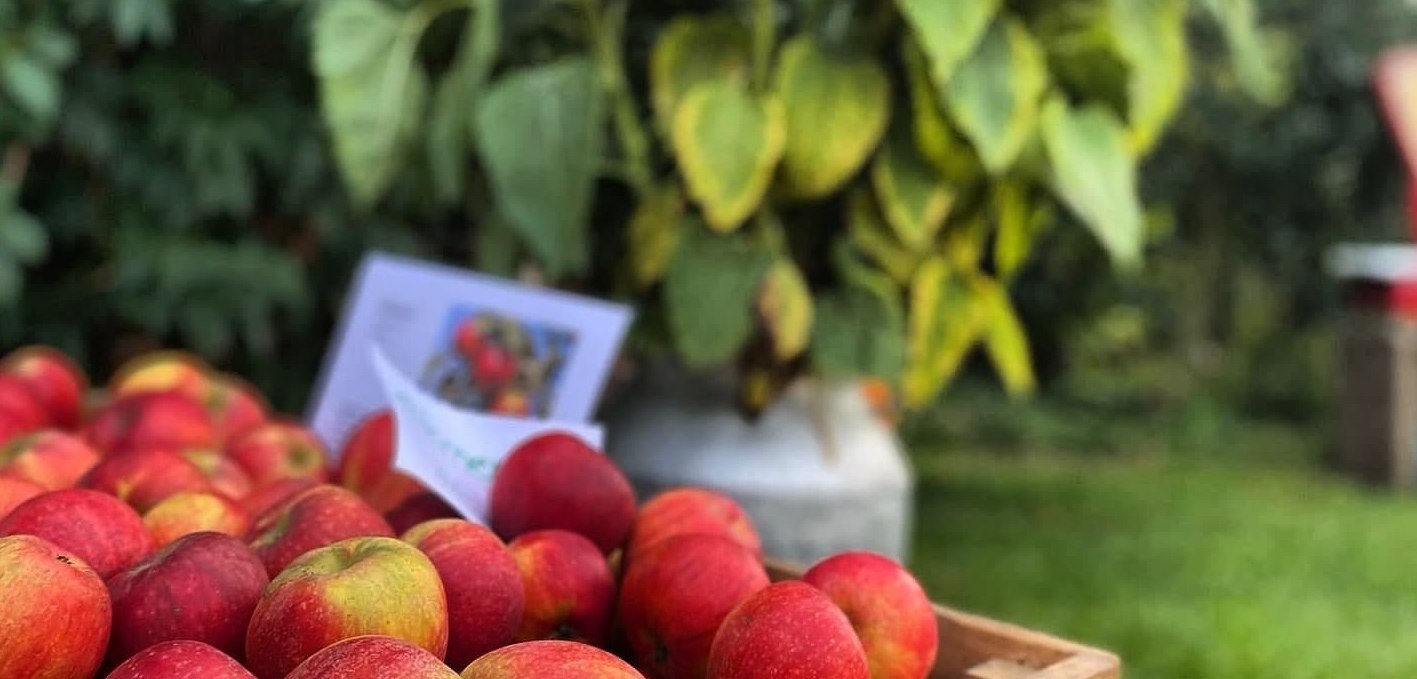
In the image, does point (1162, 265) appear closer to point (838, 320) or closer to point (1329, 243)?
point (1329, 243)

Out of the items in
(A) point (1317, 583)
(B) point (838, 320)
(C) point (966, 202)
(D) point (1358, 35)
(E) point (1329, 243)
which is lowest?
(A) point (1317, 583)

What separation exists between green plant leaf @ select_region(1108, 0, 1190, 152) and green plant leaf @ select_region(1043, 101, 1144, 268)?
0.07 metres

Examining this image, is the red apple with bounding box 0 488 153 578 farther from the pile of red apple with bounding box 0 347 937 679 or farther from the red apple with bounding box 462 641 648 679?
the red apple with bounding box 462 641 648 679

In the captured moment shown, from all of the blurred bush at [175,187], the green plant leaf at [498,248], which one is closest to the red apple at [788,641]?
the green plant leaf at [498,248]

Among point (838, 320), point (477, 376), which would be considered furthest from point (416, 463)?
point (838, 320)

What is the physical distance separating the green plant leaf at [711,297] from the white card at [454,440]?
407mm

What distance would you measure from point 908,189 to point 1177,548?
141 cm

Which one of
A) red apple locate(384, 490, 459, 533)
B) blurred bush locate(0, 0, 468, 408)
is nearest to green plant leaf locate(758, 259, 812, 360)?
red apple locate(384, 490, 459, 533)

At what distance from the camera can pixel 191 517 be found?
0.80 meters

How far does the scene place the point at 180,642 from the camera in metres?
0.58

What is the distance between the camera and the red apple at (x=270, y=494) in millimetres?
876

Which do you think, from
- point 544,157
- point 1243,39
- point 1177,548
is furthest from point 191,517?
point 1177,548

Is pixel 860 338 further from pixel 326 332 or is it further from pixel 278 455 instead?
pixel 326 332

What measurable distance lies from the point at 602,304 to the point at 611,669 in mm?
664
